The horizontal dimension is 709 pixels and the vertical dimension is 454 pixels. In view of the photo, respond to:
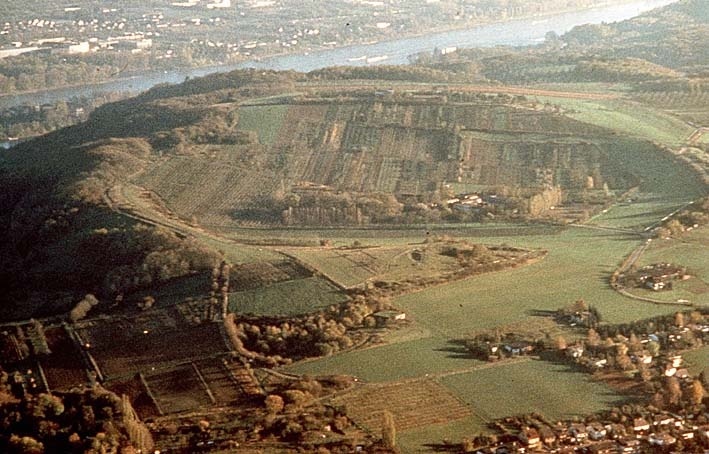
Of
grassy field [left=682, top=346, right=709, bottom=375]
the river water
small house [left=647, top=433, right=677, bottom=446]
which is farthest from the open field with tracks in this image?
the river water

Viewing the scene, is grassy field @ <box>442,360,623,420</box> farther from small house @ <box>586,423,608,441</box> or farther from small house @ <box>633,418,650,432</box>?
small house @ <box>633,418,650,432</box>

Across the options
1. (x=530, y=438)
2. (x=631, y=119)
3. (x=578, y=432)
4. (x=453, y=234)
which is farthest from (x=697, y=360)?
(x=631, y=119)

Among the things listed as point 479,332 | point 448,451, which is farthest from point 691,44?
point 448,451

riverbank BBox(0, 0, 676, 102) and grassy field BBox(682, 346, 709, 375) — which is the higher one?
riverbank BBox(0, 0, 676, 102)

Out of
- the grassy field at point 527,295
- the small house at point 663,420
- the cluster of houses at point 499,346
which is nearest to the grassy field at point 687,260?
the grassy field at point 527,295

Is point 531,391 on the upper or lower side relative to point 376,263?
lower

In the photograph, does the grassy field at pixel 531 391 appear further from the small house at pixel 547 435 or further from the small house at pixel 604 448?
the small house at pixel 604 448

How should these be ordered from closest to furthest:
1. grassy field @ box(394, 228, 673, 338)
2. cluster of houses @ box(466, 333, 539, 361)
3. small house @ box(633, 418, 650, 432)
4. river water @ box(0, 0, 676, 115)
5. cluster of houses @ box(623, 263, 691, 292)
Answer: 1. small house @ box(633, 418, 650, 432)
2. cluster of houses @ box(466, 333, 539, 361)
3. grassy field @ box(394, 228, 673, 338)
4. cluster of houses @ box(623, 263, 691, 292)
5. river water @ box(0, 0, 676, 115)

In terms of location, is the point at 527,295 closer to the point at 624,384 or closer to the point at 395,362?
the point at 395,362
